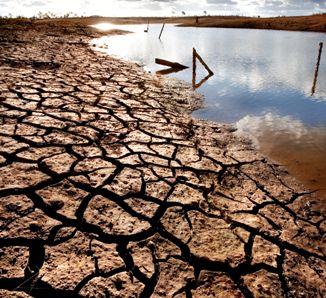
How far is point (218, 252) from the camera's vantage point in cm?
203

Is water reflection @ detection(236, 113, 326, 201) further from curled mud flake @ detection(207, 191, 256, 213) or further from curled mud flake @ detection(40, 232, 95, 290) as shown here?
curled mud flake @ detection(40, 232, 95, 290)

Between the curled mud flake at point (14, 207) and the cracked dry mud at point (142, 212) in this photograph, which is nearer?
the cracked dry mud at point (142, 212)

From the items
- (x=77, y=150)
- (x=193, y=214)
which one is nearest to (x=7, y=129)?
(x=77, y=150)

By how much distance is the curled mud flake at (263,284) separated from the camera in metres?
1.77

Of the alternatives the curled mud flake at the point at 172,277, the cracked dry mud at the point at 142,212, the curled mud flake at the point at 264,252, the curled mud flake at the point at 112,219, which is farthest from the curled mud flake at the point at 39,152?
the curled mud flake at the point at 264,252

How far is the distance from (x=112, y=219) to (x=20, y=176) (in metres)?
0.95

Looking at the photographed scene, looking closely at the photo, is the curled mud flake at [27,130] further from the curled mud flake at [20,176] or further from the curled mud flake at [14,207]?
the curled mud flake at [14,207]

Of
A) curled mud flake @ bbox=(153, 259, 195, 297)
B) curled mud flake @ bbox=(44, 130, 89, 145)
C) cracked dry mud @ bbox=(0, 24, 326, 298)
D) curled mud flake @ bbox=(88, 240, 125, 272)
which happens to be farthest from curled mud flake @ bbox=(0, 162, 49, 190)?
curled mud flake @ bbox=(153, 259, 195, 297)

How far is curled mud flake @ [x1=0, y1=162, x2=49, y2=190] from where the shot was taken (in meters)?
2.38

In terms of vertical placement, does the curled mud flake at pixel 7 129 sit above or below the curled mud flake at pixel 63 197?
above

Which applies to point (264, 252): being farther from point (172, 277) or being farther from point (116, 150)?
point (116, 150)

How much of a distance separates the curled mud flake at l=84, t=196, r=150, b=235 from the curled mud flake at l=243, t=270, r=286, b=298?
0.78 meters

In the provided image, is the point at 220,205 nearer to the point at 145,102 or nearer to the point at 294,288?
the point at 294,288

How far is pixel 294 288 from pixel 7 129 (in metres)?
3.17
